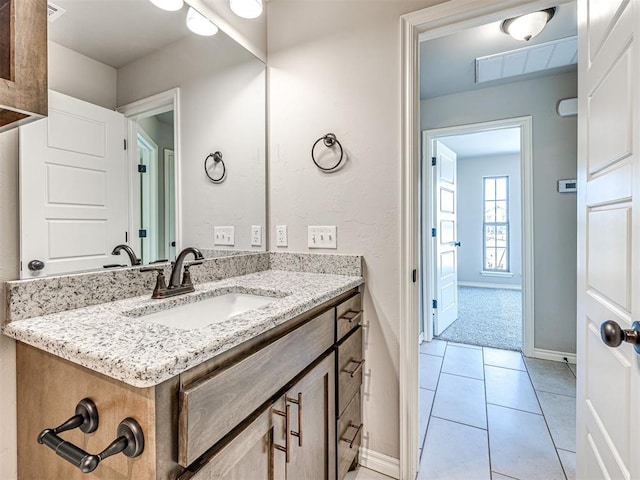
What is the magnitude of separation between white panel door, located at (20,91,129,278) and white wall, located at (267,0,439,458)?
846 mm

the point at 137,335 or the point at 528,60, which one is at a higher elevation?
the point at 528,60

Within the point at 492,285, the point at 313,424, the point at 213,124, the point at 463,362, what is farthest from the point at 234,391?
the point at 492,285

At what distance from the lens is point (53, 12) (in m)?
0.95

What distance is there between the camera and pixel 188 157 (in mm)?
1471

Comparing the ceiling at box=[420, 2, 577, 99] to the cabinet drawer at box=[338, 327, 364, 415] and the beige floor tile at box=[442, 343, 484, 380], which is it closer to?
the cabinet drawer at box=[338, 327, 364, 415]

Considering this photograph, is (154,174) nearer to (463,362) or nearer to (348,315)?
(348,315)

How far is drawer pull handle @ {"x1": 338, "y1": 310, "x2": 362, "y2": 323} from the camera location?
1.35 m

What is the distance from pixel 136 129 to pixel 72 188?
1.09 feet

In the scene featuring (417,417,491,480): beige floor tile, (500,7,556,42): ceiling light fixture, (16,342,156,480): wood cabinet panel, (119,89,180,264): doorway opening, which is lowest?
(417,417,491,480): beige floor tile

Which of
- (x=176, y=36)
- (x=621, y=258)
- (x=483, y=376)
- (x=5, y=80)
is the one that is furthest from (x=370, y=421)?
(x=176, y=36)

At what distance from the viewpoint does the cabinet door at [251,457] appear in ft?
2.32

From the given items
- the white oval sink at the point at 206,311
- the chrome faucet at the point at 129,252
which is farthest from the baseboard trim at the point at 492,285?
the chrome faucet at the point at 129,252

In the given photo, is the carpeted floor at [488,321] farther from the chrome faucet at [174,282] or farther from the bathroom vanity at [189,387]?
the chrome faucet at [174,282]

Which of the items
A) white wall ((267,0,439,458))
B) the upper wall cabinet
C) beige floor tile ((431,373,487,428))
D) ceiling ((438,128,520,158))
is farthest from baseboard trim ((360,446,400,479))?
ceiling ((438,128,520,158))
